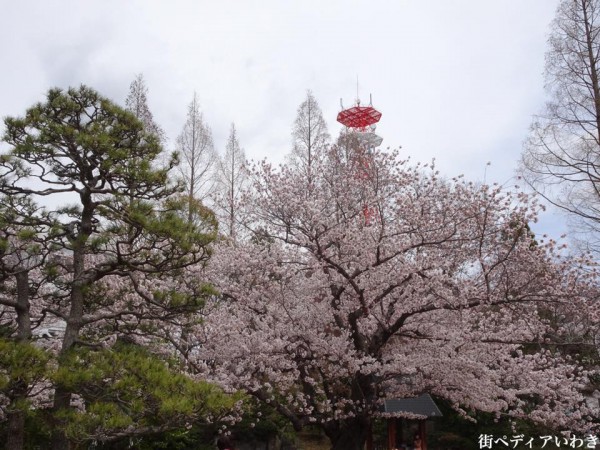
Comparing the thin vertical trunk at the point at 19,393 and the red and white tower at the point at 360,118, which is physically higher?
the red and white tower at the point at 360,118

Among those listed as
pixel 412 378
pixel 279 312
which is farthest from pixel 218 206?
pixel 412 378

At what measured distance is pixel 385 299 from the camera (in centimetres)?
766

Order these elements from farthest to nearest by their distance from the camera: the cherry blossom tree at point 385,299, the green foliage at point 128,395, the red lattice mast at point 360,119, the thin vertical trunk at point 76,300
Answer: the red lattice mast at point 360,119, the cherry blossom tree at point 385,299, the thin vertical trunk at point 76,300, the green foliage at point 128,395

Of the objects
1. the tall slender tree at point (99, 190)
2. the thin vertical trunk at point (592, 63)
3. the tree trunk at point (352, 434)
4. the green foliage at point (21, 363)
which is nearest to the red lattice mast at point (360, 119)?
the thin vertical trunk at point (592, 63)

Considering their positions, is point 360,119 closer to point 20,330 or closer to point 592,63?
Answer: point 592,63

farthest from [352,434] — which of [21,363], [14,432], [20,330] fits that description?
[21,363]

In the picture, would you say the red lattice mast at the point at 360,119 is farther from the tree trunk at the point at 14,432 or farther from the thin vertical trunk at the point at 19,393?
the tree trunk at the point at 14,432

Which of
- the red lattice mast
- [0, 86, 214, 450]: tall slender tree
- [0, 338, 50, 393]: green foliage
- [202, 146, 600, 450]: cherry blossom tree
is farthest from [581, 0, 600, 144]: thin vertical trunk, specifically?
[0, 338, 50, 393]: green foliage

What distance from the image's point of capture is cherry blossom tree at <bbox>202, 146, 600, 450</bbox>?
665 cm

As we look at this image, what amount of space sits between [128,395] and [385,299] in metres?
4.78

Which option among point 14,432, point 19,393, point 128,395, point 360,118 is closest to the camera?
point 128,395

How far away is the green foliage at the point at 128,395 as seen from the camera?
11.2ft

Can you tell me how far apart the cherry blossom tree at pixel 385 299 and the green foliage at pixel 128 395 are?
3.19 metres

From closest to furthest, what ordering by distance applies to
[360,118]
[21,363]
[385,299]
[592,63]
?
[21,363], [385,299], [592,63], [360,118]
